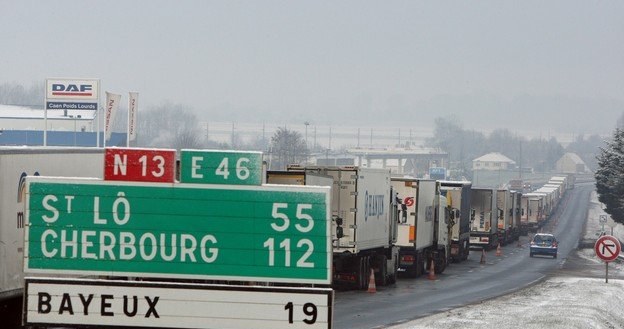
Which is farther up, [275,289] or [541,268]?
[275,289]

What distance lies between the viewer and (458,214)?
58.2 meters

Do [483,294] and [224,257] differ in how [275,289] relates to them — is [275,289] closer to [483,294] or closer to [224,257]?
[224,257]

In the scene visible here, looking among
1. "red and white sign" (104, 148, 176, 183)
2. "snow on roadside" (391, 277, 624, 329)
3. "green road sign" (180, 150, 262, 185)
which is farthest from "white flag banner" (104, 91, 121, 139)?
"green road sign" (180, 150, 262, 185)

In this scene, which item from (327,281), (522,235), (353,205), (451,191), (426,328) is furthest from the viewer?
(522,235)

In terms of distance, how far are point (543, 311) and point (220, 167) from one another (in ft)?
67.7

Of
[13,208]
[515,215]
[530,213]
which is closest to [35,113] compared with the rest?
[530,213]

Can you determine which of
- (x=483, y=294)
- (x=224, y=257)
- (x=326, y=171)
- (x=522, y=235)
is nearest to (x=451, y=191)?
(x=483, y=294)

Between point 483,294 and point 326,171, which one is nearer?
point 326,171

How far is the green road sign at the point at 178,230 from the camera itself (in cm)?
1113

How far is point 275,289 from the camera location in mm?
11180

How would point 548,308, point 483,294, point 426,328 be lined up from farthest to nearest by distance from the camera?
point 483,294
point 548,308
point 426,328

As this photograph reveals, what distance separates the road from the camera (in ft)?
98.1

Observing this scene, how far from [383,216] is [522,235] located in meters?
83.4

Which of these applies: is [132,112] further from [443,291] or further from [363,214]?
[363,214]
